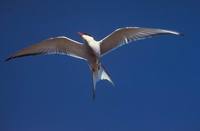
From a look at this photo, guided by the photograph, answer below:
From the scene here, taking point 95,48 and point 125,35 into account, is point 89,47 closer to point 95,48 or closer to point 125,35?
point 95,48

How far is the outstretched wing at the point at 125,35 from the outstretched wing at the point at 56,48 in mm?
78

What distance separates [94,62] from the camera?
174 centimetres

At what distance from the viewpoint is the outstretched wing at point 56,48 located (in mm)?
1734

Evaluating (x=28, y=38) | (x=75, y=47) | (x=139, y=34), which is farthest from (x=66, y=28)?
(x=139, y=34)

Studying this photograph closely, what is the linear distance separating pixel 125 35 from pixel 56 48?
0.24 metres

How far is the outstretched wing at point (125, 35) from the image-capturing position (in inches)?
65.5

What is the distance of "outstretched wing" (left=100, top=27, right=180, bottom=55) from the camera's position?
166 cm

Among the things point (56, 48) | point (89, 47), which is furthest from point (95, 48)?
point (56, 48)

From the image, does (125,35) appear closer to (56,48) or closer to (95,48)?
(95,48)

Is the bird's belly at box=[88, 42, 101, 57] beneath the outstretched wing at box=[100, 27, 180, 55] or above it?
beneath

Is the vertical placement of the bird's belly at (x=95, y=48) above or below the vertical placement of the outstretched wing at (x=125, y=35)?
below

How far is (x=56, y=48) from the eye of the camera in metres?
1.77

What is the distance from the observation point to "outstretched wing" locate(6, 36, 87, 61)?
5.69 ft

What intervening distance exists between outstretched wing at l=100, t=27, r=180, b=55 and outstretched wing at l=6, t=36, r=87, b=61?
78 millimetres
